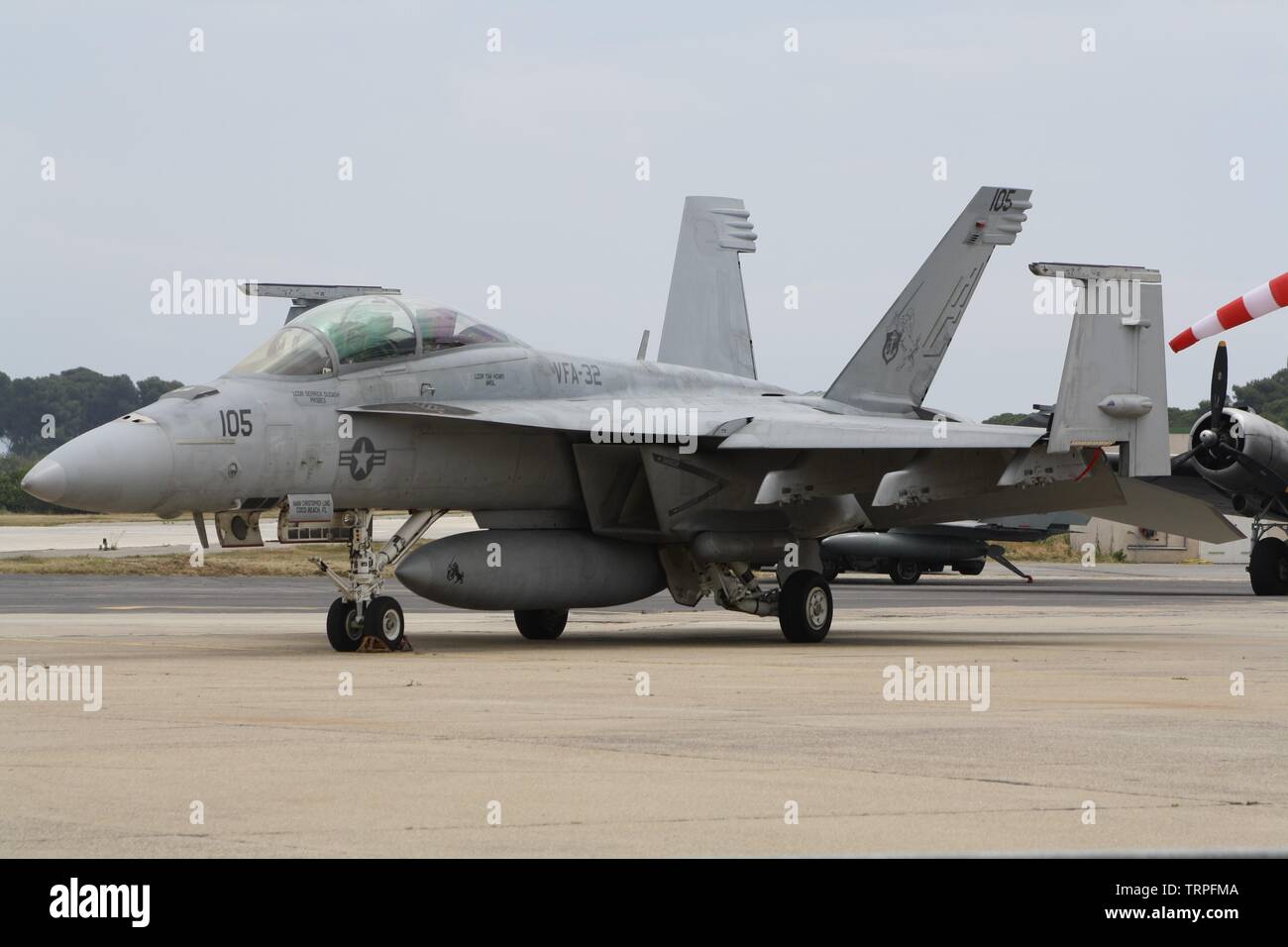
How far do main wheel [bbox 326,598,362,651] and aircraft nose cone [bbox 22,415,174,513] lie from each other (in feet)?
7.26

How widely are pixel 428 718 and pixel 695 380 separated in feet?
32.4

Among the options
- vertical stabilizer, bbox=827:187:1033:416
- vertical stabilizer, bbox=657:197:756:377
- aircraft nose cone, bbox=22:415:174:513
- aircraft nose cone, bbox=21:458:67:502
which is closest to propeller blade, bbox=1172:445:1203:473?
vertical stabilizer, bbox=657:197:756:377

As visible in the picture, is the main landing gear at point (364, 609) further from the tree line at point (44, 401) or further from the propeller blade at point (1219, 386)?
the tree line at point (44, 401)

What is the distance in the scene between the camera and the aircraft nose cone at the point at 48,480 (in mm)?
13234

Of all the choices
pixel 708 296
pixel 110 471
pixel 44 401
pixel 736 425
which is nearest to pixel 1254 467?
pixel 708 296

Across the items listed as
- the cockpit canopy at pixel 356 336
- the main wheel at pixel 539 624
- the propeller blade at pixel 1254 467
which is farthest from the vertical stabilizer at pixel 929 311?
the propeller blade at pixel 1254 467

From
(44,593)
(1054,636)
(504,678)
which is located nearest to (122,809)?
(504,678)

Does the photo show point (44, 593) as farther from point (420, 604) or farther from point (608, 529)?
point (608, 529)

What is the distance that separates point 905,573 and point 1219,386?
12.3 metres

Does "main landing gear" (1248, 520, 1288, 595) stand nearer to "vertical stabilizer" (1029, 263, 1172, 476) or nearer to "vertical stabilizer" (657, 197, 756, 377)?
"vertical stabilizer" (657, 197, 756, 377)

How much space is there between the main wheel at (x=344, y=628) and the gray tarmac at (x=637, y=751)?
0.27 m

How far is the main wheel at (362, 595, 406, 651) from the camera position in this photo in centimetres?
1552

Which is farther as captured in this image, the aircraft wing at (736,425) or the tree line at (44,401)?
the tree line at (44,401)

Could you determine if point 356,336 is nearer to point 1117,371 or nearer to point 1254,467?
point 1117,371
